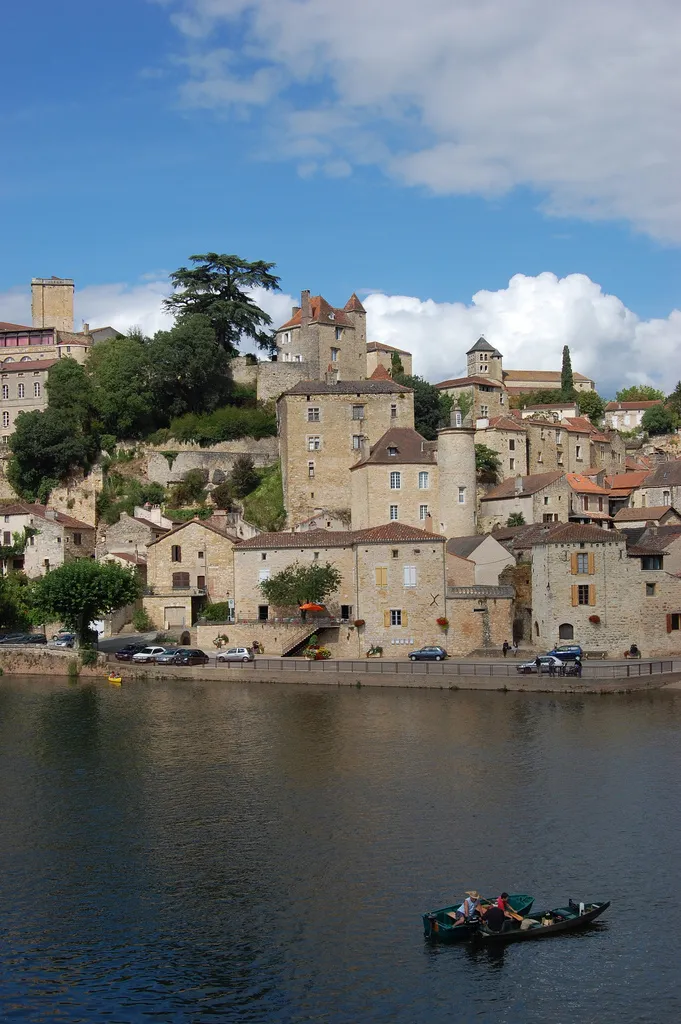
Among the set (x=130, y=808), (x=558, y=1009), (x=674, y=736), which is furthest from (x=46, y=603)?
(x=558, y=1009)

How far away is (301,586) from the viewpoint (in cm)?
5212

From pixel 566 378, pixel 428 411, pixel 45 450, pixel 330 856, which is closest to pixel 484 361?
pixel 566 378

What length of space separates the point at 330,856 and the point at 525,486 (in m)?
41.7

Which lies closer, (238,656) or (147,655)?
→ (238,656)

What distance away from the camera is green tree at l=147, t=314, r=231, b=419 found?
72000 mm

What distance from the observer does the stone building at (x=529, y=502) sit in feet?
211

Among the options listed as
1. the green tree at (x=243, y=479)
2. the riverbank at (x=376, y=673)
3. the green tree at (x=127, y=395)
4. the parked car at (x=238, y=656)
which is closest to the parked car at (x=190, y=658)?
the riverbank at (x=376, y=673)

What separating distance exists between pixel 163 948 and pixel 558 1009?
285 inches

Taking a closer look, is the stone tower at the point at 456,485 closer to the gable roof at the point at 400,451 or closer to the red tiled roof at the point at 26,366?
the gable roof at the point at 400,451

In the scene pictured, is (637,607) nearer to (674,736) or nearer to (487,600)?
(487,600)

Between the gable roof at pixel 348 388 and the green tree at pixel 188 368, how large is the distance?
25.4 ft

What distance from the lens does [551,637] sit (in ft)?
163

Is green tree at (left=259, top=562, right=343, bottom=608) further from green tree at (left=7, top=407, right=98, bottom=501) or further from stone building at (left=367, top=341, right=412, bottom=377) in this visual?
stone building at (left=367, top=341, right=412, bottom=377)

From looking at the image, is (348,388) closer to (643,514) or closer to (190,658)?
(643,514)
